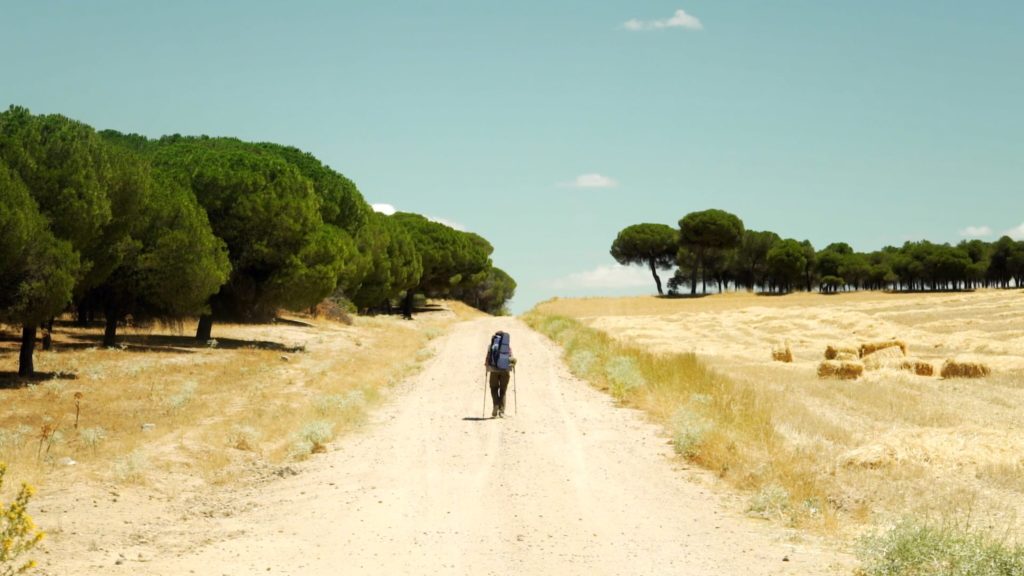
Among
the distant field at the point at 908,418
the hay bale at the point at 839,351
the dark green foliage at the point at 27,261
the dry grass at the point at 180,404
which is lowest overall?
the dry grass at the point at 180,404

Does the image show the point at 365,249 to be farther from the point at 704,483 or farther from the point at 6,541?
the point at 6,541

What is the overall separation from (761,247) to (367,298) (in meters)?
90.1

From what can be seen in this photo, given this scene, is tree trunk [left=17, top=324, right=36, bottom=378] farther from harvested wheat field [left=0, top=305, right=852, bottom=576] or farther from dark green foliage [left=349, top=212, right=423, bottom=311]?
dark green foliage [left=349, top=212, right=423, bottom=311]

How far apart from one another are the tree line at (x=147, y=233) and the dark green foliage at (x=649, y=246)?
8162 cm

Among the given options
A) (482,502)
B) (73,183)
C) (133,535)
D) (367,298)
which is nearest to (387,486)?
(482,502)

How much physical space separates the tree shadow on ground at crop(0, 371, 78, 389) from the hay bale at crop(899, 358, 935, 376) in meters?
26.0

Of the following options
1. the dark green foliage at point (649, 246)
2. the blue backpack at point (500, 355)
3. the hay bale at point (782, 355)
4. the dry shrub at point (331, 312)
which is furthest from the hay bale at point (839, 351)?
the dark green foliage at point (649, 246)

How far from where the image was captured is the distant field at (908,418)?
11.8 m

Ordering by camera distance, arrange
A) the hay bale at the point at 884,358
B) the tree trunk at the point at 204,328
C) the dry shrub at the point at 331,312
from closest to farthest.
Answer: the hay bale at the point at 884,358 → the tree trunk at the point at 204,328 → the dry shrub at the point at 331,312

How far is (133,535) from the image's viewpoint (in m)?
10.8

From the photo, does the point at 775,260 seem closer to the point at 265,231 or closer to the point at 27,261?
the point at 265,231

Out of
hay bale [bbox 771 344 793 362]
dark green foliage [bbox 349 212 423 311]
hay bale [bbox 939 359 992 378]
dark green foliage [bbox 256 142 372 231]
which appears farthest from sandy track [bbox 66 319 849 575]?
dark green foliage [bbox 349 212 423 311]

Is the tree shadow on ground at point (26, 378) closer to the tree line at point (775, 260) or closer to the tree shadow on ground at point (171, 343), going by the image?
the tree shadow on ground at point (171, 343)

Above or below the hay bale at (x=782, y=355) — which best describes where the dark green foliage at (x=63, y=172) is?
above
